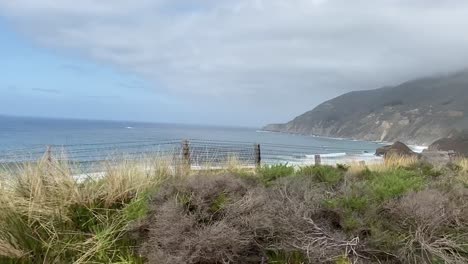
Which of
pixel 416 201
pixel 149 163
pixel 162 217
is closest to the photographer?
pixel 162 217

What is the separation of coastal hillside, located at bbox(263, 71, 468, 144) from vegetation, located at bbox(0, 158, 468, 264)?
97.8 metres

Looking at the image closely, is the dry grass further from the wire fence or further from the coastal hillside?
the coastal hillside

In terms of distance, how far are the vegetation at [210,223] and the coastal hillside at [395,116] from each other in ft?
321

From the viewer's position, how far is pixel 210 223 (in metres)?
4.53

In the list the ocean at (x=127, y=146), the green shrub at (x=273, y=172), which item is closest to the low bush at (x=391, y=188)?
the green shrub at (x=273, y=172)

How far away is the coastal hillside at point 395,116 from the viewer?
Result: 109062 millimetres

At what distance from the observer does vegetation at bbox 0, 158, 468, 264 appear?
436 cm

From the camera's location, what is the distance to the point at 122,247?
Result: 15.2ft

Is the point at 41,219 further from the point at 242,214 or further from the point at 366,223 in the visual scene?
the point at 366,223

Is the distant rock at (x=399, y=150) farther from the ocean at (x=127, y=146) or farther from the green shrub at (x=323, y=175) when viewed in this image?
the green shrub at (x=323, y=175)

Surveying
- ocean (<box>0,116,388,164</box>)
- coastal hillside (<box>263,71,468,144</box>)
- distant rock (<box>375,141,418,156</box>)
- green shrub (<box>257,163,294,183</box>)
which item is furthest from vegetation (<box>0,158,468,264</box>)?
coastal hillside (<box>263,71,468,144</box>)

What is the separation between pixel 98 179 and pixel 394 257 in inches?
133

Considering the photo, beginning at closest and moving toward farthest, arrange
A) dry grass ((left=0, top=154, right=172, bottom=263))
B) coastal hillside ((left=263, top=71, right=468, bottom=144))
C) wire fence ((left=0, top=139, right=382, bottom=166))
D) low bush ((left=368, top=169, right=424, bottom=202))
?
1. dry grass ((left=0, top=154, right=172, bottom=263))
2. low bush ((left=368, top=169, right=424, bottom=202))
3. wire fence ((left=0, top=139, right=382, bottom=166))
4. coastal hillside ((left=263, top=71, right=468, bottom=144))

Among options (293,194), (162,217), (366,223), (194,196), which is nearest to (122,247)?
(162,217)
